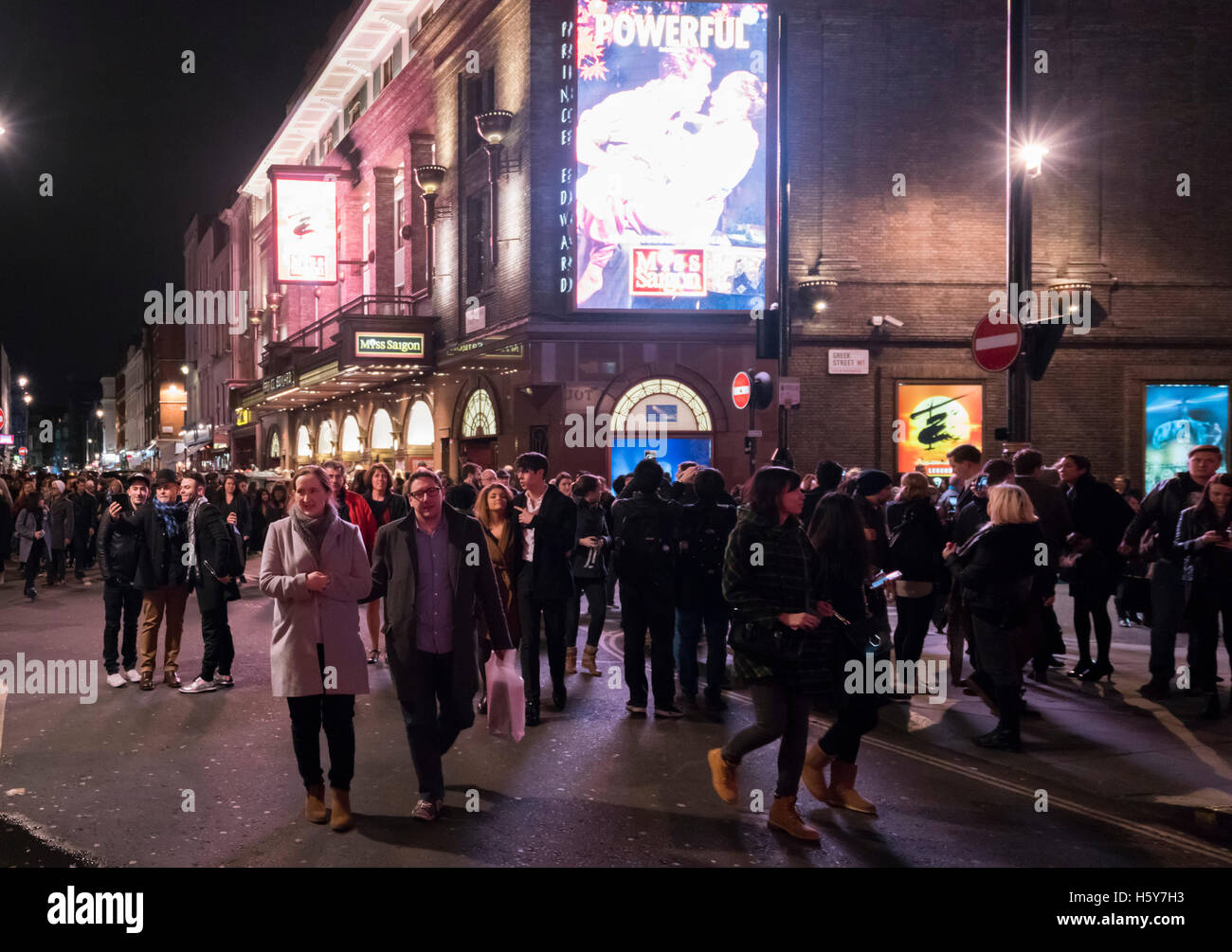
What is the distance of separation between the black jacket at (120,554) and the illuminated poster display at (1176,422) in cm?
1960

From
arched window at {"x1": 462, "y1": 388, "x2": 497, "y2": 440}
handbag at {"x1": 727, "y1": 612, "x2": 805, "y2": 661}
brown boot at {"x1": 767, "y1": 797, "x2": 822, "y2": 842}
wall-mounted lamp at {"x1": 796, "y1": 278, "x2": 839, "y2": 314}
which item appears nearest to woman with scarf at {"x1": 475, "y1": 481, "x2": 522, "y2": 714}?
handbag at {"x1": 727, "y1": 612, "x2": 805, "y2": 661}

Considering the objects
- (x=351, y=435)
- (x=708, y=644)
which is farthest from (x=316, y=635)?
(x=351, y=435)

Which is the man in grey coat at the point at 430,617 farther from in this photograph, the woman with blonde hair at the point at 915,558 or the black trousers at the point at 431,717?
the woman with blonde hair at the point at 915,558

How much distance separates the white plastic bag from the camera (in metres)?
6.04

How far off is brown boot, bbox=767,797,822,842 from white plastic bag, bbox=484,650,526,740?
1.52 meters

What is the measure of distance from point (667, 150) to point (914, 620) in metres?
14.9

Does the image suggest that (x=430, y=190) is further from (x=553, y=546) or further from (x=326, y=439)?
(x=553, y=546)

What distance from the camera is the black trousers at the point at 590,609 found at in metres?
10.4

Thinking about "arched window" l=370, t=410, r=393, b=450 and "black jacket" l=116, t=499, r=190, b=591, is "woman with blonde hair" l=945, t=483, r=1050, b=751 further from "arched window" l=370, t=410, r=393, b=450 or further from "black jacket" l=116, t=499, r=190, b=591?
"arched window" l=370, t=410, r=393, b=450

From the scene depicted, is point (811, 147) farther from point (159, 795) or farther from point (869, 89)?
point (159, 795)

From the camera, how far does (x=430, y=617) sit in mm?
5723

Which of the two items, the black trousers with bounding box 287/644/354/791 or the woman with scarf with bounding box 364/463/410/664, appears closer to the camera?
the black trousers with bounding box 287/644/354/791

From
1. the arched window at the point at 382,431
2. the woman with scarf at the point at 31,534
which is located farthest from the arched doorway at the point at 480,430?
the woman with scarf at the point at 31,534
